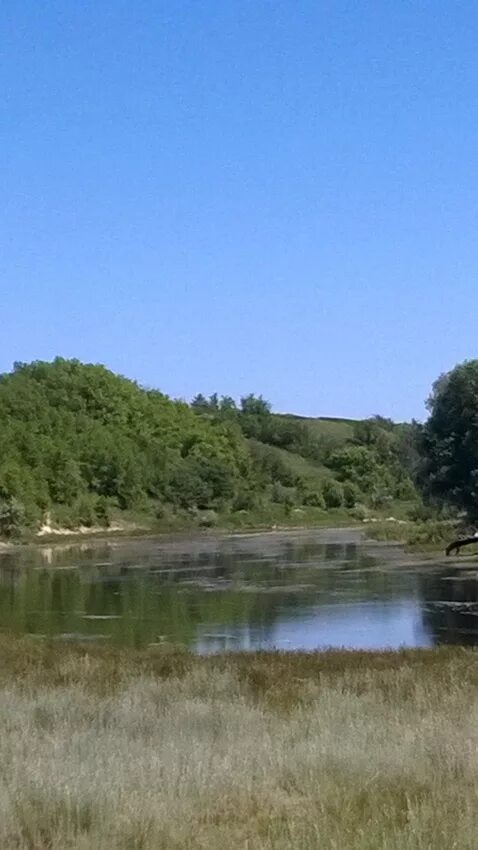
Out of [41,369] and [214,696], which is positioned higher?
[41,369]

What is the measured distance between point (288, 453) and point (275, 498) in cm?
5637

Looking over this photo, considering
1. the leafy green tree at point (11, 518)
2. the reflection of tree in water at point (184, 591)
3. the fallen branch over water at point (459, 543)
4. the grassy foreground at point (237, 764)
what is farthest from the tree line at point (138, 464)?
the grassy foreground at point (237, 764)

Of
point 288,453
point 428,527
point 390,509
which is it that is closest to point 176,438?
point 390,509

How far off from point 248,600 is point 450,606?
6.82 metres

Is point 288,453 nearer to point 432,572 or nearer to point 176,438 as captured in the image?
point 176,438

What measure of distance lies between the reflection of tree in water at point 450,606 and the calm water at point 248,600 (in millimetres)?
43

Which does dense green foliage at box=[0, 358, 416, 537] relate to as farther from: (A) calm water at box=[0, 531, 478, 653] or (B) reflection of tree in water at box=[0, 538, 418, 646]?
(A) calm water at box=[0, 531, 478, 653]

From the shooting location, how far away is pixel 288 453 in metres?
198

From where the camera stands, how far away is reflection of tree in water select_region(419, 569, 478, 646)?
31969mm

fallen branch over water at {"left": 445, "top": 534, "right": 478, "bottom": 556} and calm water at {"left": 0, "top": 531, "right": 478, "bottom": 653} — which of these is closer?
calm water at {"left": 0, "top": 531, "right": 478, "bottom": 653}

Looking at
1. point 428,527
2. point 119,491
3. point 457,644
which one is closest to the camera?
point 457,644

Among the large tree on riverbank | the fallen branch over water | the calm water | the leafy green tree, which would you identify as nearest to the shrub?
the leafy green tree

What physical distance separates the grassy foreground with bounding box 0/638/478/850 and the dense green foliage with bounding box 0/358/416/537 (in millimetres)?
79352

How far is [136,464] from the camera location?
130 metres
